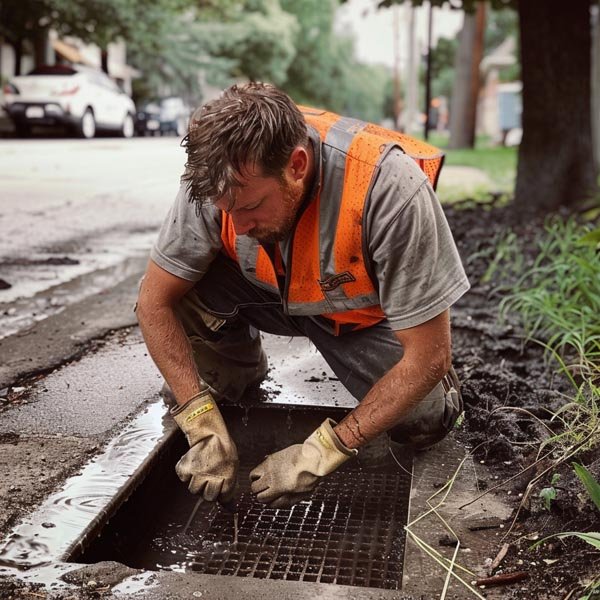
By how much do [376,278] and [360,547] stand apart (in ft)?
2.75

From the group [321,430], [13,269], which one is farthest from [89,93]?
[321,430]

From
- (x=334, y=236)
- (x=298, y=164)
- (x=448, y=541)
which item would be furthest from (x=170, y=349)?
(x=448, y=541)

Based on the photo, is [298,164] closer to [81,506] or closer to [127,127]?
[81,506]

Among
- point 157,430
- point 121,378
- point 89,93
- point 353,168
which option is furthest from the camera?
point 89,93

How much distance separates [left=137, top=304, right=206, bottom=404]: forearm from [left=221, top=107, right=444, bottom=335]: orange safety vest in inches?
11.1

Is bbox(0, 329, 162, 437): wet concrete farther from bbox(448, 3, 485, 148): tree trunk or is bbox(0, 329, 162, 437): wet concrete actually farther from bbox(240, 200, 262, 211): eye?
bbox(448, 3, 485, 148): tree trunk

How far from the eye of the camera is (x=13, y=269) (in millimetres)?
5480

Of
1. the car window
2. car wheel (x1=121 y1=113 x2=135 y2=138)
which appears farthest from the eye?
car wheel (x1=121 y1=113 x2=135 y2=138)

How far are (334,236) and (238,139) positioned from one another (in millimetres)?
410

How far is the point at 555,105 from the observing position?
703 cm

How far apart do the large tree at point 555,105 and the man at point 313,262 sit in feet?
15.5

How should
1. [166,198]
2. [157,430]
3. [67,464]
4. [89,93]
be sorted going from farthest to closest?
[89,93]
[166,198]
[157,430]
[67,464]

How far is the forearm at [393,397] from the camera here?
93.2 inches

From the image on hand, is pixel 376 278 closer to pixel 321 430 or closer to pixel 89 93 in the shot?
pixel 321 430
